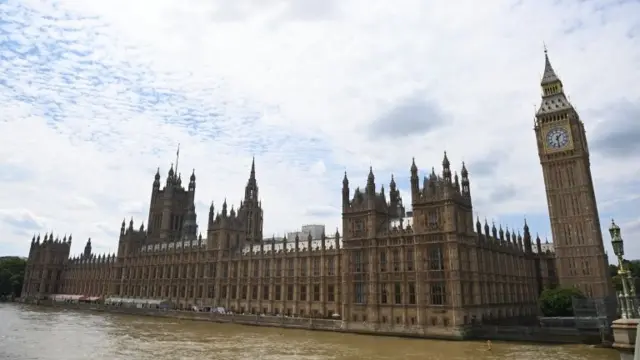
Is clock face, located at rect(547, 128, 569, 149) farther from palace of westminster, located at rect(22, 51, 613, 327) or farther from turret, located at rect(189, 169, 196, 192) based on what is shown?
turret, located at rect(189, 169, 196, 192)

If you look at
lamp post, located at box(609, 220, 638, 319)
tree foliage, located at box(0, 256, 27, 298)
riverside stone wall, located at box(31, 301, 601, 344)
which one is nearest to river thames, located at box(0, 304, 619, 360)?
riverside stone wall, located at box(31, 301, 601, 344)

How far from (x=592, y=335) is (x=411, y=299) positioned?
20879 millimetres

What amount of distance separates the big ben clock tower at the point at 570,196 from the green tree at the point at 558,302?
18787 millimetres

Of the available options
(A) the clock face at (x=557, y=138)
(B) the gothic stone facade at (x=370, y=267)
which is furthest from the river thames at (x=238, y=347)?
(A) the clock face at (x=557, y=138)

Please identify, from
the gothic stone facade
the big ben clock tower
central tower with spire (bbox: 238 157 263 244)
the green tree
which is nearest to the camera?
the gothic stone facade

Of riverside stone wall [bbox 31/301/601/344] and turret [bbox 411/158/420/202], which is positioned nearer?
riverside stone wall [bbox 31/301/601/344]

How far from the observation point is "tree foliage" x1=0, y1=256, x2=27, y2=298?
150 m

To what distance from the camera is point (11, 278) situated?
15000 centimetres

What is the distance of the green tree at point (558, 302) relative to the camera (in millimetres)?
60500

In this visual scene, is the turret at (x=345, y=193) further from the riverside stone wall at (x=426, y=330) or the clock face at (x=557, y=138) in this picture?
the clock face at (x=557, y=138)

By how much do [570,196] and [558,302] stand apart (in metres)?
30.7

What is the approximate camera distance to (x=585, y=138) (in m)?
89.8

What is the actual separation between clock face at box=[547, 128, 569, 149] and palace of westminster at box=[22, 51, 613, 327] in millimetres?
187

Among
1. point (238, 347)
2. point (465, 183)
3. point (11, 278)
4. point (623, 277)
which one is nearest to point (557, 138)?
point (465, 183)
